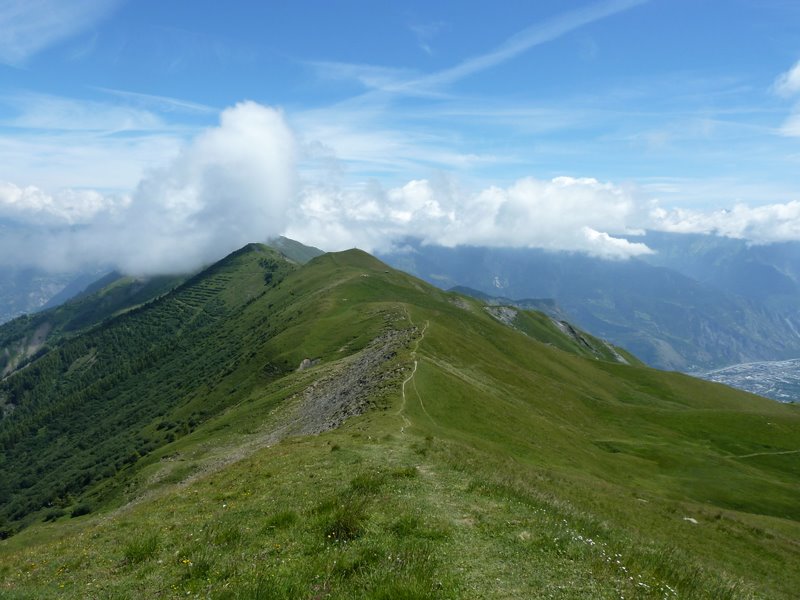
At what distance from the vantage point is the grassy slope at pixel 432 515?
41.9 ft

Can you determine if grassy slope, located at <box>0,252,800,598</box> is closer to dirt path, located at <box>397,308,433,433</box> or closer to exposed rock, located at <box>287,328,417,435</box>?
dirt path, located at <box>397,308,433,433</box>

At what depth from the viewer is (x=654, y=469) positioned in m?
66.6

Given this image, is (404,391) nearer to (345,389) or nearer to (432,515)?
(345,389)

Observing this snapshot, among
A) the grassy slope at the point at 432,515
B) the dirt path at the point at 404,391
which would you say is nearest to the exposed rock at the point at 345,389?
the dirt path at the point at 404,391

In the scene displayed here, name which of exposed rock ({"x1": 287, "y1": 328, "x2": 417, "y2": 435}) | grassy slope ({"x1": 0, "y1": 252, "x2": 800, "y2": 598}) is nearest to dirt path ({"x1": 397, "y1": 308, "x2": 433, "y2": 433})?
grassy slope ({"x1": 0, "y1": 252, "x2": 800, "y2": 598})

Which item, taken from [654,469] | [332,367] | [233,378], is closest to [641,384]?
[654,469]

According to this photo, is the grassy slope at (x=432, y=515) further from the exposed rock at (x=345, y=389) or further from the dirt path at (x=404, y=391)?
the exposed rock at (x=345, y=389)

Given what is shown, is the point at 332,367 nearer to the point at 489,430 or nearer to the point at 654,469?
the point at 489,430

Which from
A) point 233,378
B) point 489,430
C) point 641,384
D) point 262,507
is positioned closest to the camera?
point 262,507

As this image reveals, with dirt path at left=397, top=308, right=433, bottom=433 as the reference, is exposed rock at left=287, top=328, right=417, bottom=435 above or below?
below

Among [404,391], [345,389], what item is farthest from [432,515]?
[345,389]

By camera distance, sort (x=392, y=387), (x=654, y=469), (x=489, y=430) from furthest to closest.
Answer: (x=654, y=469), (x=392, y=387), (x=489, y=430)

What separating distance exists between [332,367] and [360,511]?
69.4 m

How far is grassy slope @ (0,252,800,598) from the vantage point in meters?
12.8
